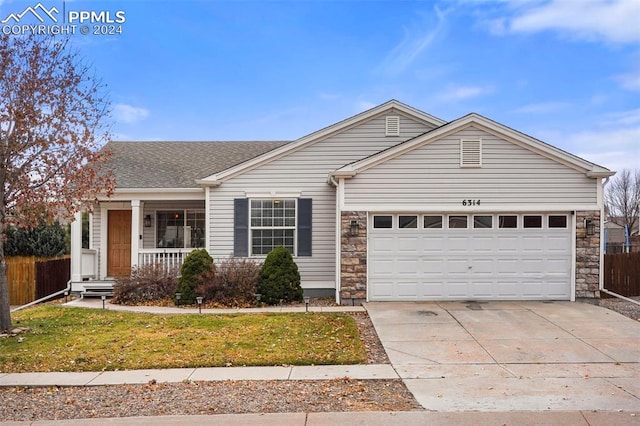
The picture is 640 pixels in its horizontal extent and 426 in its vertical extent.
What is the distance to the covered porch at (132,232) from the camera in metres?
14.1

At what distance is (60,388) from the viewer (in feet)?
20.3

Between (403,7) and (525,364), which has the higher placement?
(403,7)

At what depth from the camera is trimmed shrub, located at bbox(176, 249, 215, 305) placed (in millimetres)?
11945

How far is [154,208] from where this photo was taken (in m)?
15.1

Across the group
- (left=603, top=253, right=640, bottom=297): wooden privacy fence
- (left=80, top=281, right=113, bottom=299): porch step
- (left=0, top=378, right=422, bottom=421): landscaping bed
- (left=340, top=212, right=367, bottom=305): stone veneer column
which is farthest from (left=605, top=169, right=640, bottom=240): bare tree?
(left=0, top=378, right=422, bottom=421): landscaping bed

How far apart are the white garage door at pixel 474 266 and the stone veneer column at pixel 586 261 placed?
0.23 m

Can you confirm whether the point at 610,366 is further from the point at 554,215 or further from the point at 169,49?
the point at 169,49

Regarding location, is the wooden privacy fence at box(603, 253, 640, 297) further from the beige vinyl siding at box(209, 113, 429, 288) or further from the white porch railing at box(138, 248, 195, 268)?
the white porch railing at box(138, 248, 195, 268)

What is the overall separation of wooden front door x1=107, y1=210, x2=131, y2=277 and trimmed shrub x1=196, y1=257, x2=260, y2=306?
414 centimetres

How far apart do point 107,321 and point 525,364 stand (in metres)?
8.08

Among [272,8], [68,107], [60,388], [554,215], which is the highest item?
[272,8]

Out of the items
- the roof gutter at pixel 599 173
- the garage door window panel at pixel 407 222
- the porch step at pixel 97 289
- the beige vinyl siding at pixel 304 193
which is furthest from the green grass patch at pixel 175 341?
the roof gutter at pixel 599 173

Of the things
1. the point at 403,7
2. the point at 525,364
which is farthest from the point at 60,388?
the point at 403,7

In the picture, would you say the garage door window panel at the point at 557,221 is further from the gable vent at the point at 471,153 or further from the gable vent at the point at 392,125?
the gable vent at the point at 392,125
